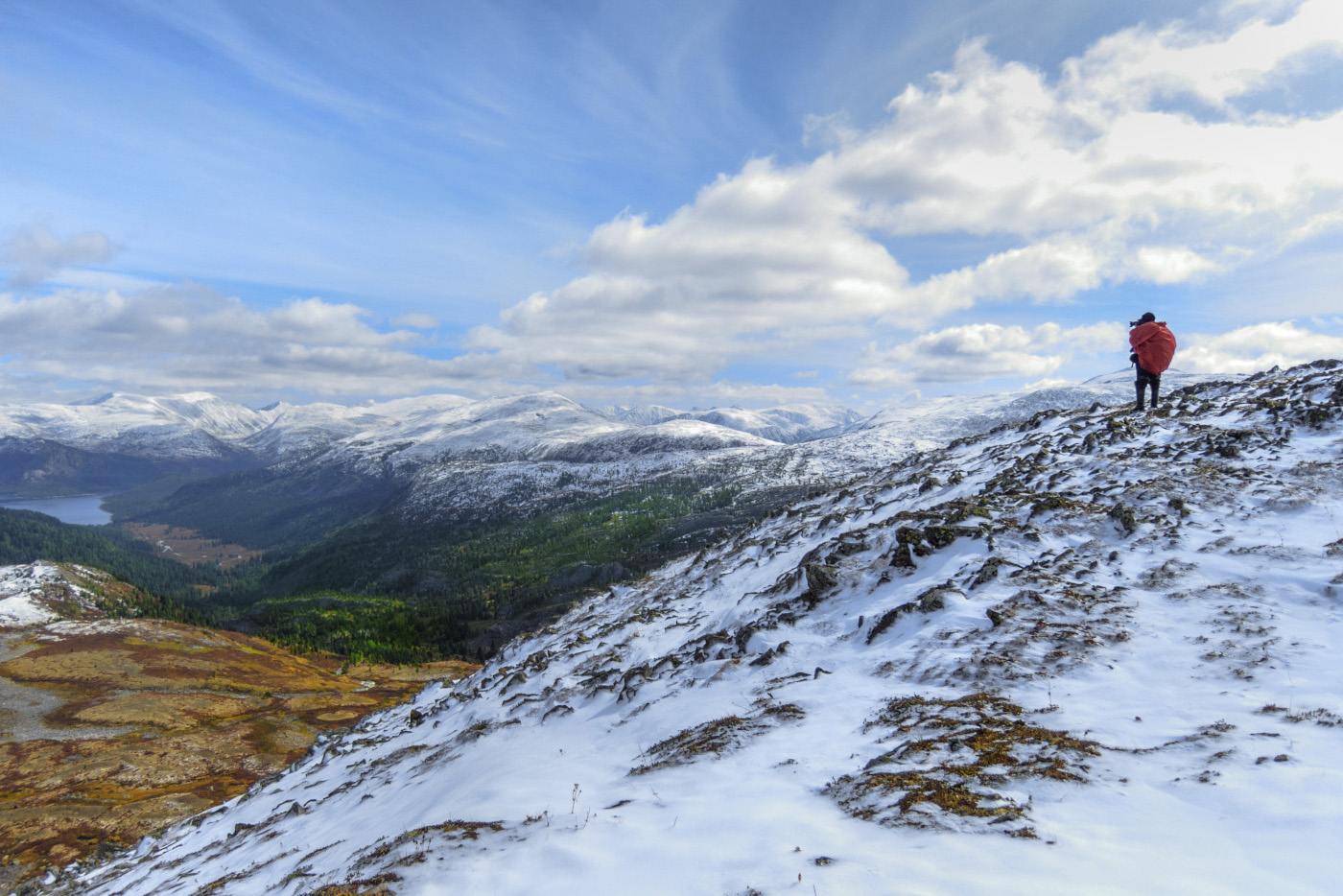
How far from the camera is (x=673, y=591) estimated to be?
35188 millimetres

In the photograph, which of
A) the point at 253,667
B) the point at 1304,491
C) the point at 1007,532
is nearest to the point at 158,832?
the point at 1007,532

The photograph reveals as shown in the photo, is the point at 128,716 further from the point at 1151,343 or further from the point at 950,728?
the point at 1151,343

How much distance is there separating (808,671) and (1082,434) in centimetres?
2560

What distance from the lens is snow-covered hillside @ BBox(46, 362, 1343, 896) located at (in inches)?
266

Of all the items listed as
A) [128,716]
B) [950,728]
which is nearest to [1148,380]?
[950,728]

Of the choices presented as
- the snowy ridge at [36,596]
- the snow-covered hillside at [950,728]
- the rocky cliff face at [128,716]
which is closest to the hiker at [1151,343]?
the snow-covered hillside at [950,728]

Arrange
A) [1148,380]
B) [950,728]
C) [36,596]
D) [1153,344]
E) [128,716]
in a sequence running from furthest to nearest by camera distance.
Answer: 1. [36,596]
2. [128,716]
3. [1148,380]
4. [1153,344]
5. [950,728]

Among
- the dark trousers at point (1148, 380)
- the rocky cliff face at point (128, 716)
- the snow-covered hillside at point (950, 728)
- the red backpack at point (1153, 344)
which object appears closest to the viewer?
the snow-covered hillside at point (950, 728)

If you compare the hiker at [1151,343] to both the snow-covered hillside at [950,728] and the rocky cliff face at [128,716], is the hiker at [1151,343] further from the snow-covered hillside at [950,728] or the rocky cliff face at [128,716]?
the rocky cliff face at [128,716]

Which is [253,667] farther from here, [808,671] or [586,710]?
[808,671]

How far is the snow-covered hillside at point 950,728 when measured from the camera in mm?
6766

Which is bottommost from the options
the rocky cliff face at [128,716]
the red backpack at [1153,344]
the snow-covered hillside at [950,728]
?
the rocky cliff face at [128,716]

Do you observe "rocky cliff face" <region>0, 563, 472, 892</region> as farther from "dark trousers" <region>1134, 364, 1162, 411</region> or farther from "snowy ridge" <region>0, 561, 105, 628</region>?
"dark trousers" <region>1134, 364, 1162, 411</region>

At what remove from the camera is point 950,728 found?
10.1 meters
